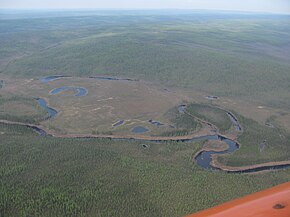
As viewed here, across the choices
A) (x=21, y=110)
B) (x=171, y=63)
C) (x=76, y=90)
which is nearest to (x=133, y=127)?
(x=21, y=110)

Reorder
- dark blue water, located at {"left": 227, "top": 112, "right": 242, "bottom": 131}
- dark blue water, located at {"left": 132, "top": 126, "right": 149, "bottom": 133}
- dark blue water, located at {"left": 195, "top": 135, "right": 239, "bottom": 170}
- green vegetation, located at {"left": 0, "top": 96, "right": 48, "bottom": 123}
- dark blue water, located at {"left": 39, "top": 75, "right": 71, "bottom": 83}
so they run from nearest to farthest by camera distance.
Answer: dark blue water, located at {"left": 195, "top": 135, "right": 239, "bottom": 170}, dark blue water, located at {"left": 132, "top": 126, "right": 149, "bottom": 133}, dark blue water, located at {"left": 227, "top": 112, "right": 242, "bottom": 131}, green vegetation, located at {"left": 0, "top": 96, "right": 48, "bottom": 123}, dark blue water, located at {"left": 39, "top": 75, "right": 71, "bottom": 83}

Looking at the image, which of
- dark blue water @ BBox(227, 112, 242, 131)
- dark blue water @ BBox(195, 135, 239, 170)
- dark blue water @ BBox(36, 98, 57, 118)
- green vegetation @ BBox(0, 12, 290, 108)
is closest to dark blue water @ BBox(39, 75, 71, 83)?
green vegetation @ BBox(0, 12, 290, 108)

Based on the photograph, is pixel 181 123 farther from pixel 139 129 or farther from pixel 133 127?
pixel 133 127

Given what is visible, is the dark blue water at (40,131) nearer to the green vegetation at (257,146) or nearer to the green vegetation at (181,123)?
the green vegetation at (181,123)

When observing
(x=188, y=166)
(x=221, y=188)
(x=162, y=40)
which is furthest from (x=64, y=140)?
(x=162, y=40)

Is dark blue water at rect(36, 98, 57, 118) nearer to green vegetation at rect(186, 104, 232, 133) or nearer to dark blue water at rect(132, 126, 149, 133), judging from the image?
dark blue water at rect(132, 126, 149, 133)

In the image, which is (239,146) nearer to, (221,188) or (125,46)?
(221,188)
